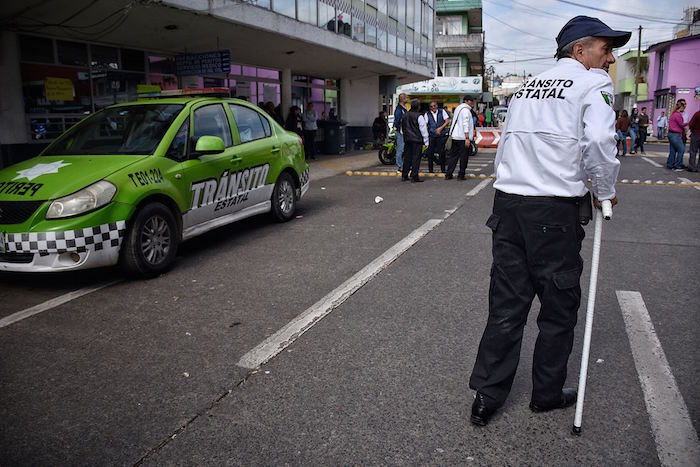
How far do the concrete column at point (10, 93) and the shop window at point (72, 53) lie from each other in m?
1.04

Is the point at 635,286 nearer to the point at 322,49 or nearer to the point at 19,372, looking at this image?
the point at 19,372

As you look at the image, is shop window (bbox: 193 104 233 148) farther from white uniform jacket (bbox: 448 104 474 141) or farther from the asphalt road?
white uniform jacket (bbox: 448 104 474 141)

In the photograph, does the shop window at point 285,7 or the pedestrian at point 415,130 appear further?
the shop window at point 285,7

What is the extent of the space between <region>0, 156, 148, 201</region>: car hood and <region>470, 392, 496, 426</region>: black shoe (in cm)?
394

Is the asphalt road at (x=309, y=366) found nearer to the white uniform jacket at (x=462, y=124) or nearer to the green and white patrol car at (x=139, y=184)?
the green and white patrol car at (x=139, y=184)

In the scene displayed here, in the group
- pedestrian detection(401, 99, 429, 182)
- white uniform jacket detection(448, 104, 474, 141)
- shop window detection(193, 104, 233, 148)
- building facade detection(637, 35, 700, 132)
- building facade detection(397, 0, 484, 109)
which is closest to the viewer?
shop window detection(193, 104, 233, 148)

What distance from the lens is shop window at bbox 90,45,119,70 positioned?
12.8 m

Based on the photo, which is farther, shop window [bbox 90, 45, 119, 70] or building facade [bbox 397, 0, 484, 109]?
building facade [bbox 397, 0, 484, 109]

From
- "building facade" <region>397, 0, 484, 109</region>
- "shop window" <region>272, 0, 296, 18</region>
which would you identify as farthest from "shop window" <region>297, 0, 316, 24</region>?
"building facade" <region>397, 0, 484, 109</region>

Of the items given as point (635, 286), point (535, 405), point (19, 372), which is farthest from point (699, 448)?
point (19, 372)

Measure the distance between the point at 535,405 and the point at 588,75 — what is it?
1.69m

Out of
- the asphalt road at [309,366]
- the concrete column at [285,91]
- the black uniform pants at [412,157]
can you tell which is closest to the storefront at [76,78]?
the concrete column at [285,91]

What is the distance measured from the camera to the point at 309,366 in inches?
141

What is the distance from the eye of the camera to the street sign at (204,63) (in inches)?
487
